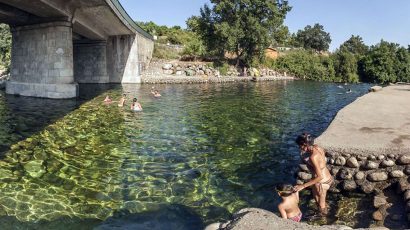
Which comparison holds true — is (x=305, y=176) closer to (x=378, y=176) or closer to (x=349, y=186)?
(x=349, y=186)

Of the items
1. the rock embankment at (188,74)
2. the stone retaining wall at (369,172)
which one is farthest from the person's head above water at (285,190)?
the rock embankment at (188,74)

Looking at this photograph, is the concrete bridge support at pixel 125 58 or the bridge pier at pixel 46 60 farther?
the concrete bridge support at pixel 125 58

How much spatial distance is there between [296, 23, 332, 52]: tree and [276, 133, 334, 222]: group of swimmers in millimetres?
91133

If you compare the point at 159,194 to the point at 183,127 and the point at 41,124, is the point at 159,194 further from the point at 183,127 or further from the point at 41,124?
the point at 41,124

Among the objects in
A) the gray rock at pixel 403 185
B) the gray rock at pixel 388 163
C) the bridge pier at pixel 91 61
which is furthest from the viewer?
the bridge pier at pixel 91 61

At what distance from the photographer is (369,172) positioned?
8.18 m

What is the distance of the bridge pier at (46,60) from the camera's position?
1003 inches

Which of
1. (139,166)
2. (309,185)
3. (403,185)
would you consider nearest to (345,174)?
(403,185)

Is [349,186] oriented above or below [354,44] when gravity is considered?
below

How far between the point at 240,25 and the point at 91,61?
2257 cm

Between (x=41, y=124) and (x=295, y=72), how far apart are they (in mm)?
54775

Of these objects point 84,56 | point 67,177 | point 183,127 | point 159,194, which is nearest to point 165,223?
point 159,194

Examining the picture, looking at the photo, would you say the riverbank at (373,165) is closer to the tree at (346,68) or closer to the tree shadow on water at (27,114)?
the tree shadow on water at (27,114)

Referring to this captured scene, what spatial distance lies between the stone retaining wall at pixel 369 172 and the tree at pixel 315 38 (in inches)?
3540
